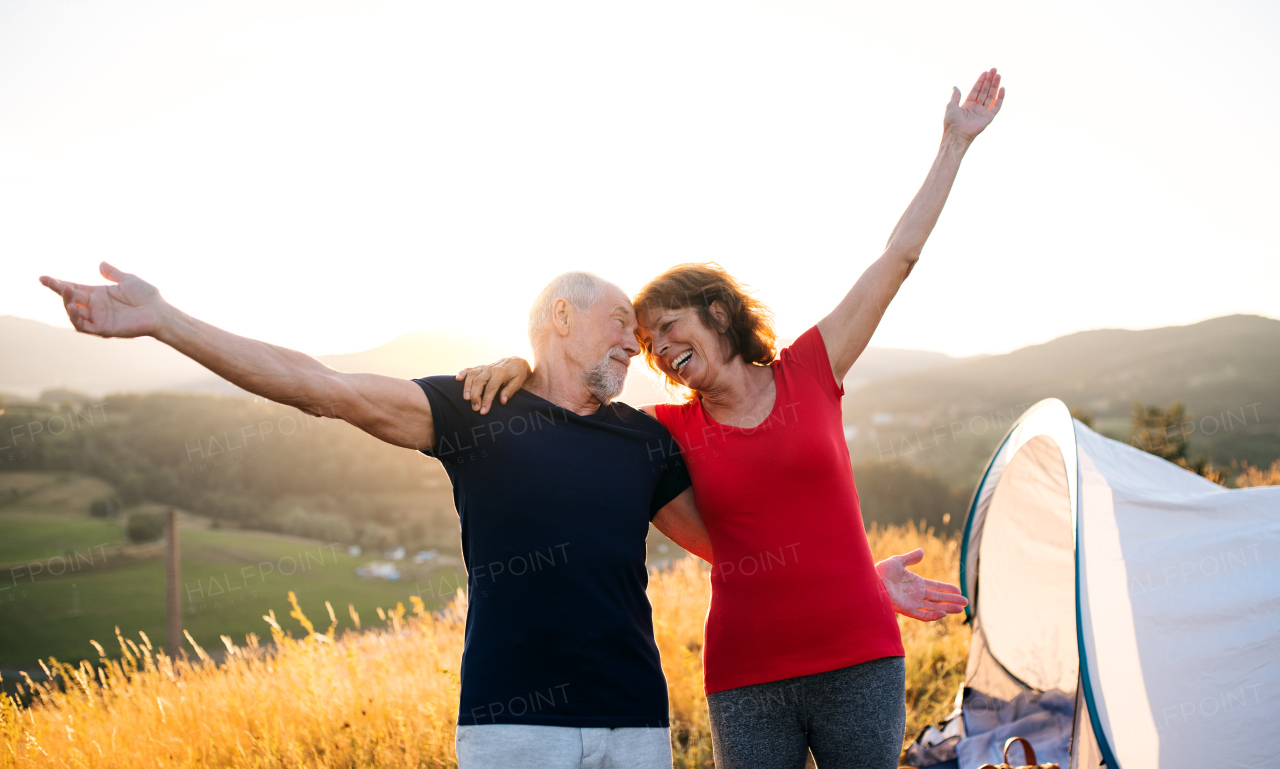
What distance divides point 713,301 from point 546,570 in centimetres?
103

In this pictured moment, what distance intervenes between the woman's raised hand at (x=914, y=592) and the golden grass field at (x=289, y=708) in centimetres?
235

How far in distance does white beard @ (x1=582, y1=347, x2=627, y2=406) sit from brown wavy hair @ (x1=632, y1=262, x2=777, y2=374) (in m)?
0.22

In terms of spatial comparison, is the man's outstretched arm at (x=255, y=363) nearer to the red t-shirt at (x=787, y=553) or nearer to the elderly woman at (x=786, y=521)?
the elderly woman at (x=786, y=521)

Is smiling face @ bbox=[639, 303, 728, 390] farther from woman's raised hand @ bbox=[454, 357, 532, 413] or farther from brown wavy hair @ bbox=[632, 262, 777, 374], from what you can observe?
woman's raised hand @ bbox=[454, 357, 532, 413]

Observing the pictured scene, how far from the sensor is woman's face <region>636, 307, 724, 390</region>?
231 cm

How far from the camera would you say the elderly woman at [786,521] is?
80.4 inches

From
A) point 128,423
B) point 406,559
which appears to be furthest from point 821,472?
point 128,423

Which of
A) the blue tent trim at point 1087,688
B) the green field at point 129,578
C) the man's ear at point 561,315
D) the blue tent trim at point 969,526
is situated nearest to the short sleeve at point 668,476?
the man's ear at point 561,315

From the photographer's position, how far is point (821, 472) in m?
2.16

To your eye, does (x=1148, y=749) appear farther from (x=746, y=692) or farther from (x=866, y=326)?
(x=866, y=326)

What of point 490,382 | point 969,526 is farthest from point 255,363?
point 969,526

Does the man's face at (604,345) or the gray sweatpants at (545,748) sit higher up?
the man's face at (604,345)

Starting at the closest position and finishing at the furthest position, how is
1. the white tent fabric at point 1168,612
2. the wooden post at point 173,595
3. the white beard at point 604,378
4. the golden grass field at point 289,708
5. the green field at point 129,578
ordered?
1. the white beard at point 604,378
2. the white tent fabric at point 1168,612
3. the golden grass field at point 289,708
4. the wooden post at point 173,595
5. the green field at point 129,578

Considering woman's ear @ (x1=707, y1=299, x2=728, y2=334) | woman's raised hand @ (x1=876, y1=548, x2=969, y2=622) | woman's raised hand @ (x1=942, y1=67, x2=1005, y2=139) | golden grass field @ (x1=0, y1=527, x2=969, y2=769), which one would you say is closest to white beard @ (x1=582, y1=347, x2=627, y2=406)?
woman's ear @ (x1=707, y1=299, x2=728, y2=334)
